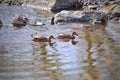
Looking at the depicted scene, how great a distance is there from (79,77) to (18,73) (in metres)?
2.04

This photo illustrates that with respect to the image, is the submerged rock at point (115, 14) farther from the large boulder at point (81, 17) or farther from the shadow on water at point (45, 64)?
the shadow on water at point (45, 64)

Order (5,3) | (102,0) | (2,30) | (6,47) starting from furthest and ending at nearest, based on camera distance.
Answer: (5,3) < (102,0) < (2,30) < (6,47)

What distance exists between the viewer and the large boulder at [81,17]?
1023 inches

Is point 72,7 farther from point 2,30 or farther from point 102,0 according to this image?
point 2,30

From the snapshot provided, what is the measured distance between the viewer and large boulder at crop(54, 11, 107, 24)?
85.3 ft

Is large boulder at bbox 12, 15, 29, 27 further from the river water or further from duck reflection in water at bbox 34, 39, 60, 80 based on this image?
duck reflection in water at bbox 34, 39, 60, 80

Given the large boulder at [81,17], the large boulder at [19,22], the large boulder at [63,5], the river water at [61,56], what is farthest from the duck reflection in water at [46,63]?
the large boulder at [63,5]

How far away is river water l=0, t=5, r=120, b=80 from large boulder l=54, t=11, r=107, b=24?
362 cm

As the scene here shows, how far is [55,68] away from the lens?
13297 mm

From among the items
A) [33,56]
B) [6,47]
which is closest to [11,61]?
[33,56]

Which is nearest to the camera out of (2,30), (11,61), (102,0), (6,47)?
(11,61)

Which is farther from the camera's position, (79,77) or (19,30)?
(19,30)

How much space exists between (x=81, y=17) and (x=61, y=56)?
11.9 m

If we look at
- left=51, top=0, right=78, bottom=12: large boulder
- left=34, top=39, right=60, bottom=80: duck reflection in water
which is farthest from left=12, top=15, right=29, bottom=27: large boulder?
left=51, top=0, right=78, bottom=12: large boulder
